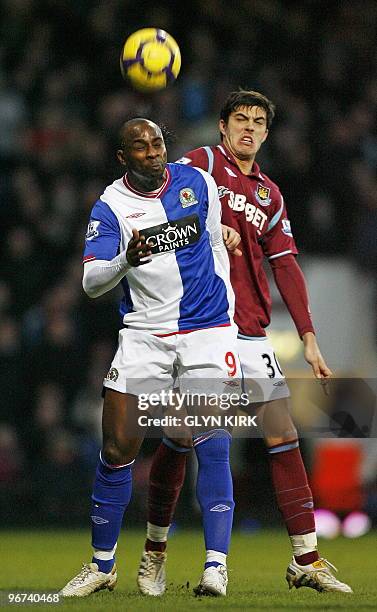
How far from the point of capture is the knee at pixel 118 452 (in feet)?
19.7

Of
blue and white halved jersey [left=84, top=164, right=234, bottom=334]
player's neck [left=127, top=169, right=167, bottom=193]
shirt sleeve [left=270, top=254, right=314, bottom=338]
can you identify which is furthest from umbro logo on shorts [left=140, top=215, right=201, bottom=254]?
shirt sleeve [left=270, top=254, right=314, bottom=338]

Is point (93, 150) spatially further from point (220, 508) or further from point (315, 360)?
point (220, 508)

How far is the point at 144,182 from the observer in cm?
612

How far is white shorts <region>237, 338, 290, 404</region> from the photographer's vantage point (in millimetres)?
6438

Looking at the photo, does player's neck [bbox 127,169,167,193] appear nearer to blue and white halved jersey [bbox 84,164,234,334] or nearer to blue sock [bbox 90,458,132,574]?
blue and white halved jersey [bbox 84,164,234,334]

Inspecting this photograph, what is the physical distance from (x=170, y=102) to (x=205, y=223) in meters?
5.77

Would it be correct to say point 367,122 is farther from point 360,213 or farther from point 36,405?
point 36,405

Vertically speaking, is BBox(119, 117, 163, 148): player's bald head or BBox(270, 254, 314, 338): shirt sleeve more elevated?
BBox(119, 117, 163, 148): player's bald head

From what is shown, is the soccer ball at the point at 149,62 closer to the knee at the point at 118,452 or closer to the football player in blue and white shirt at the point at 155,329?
the football player in blue and white shirt at the point at 155,329

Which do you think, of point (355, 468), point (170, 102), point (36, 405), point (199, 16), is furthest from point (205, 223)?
point (199, 16)

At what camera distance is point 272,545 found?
350 inches

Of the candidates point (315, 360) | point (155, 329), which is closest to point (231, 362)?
point (155, 329)

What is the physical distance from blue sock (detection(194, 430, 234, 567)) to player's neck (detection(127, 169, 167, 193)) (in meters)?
1.09

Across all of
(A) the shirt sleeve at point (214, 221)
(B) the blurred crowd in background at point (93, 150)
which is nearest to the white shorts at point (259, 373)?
(A) the shirt sleeve at point (214, 221)
